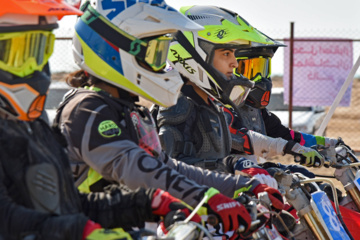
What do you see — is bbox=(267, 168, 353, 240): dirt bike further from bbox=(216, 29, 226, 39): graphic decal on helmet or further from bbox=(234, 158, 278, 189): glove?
bbox=(216, 29, 226, 39): graphic decal on helmet

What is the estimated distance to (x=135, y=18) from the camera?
414cm

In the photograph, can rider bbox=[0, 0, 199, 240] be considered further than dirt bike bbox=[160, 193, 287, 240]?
→ No

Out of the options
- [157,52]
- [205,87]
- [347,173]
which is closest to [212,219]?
[157,52]

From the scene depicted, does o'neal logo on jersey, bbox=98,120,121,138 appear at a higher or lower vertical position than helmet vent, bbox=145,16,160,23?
lower

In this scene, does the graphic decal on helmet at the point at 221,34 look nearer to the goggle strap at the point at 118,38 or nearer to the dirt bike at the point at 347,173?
the dirt bike at the point at 347,173

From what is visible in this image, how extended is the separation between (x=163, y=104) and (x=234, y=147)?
1.71 metres

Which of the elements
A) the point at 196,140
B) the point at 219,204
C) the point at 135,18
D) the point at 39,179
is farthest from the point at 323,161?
the point at 39,179

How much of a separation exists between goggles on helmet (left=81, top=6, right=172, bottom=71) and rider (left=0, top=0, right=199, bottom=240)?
0.91 m

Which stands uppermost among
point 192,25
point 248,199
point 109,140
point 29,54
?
point 29,54

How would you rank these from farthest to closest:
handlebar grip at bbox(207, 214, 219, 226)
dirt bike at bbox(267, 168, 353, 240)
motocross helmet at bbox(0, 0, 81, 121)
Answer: dirt bike at bbox(267, 168, 353, 240), handlebar grip at bbox(207, 214, 219, 226), motocross helmet at bbox(0, 0, 81, 121)

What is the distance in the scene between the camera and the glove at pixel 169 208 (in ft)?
10.2

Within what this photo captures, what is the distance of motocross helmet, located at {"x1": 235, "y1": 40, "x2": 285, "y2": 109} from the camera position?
6.51 metres

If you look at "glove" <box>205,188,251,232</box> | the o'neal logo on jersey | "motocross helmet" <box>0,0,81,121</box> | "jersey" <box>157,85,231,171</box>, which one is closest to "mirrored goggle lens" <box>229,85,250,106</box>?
"jersey" <box>157,85,231,171</box>

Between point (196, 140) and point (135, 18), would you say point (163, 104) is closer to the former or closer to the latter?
point (135, 18)
